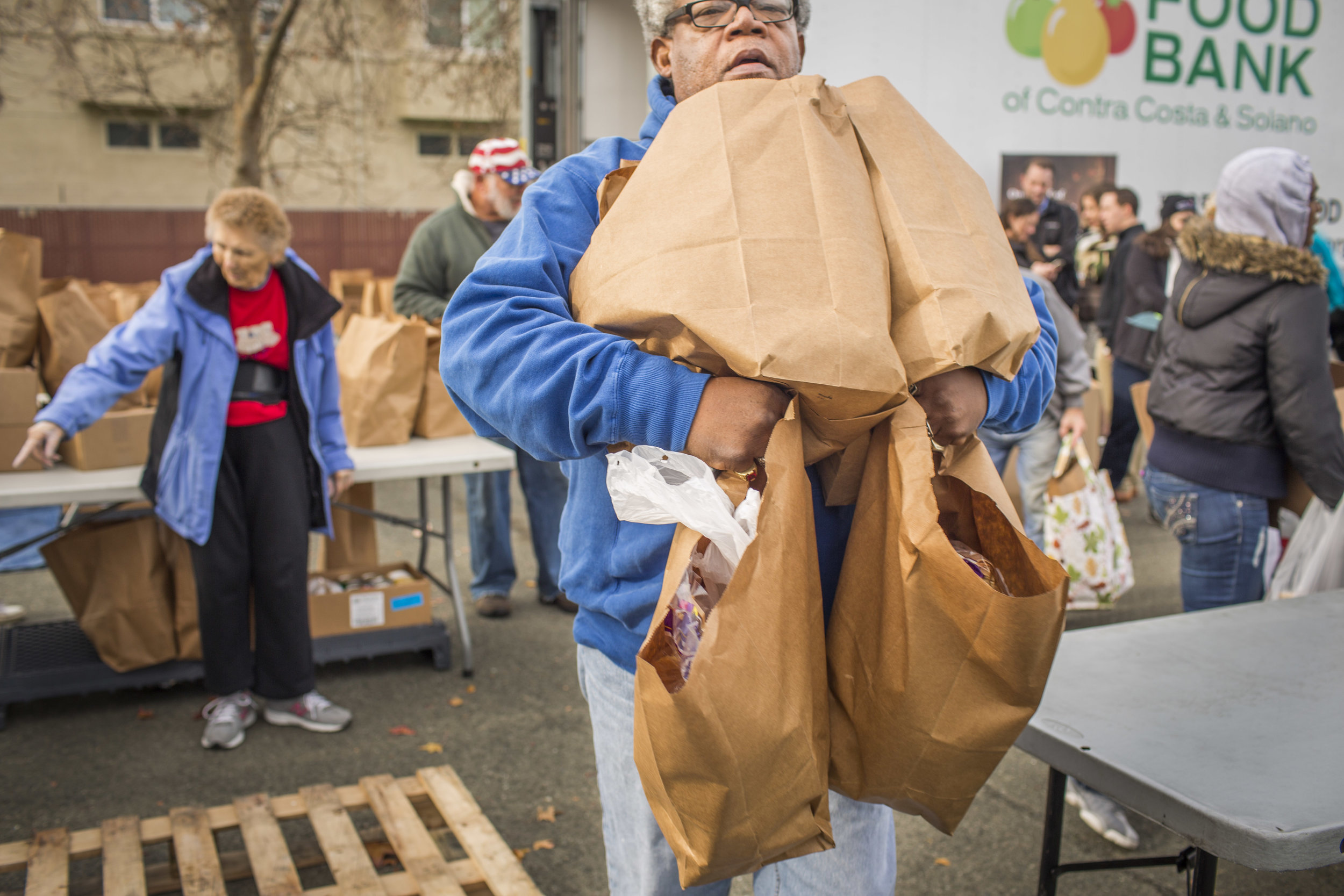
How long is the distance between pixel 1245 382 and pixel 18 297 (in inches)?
186

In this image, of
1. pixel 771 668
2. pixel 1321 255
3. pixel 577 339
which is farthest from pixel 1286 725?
pixel 1321 255

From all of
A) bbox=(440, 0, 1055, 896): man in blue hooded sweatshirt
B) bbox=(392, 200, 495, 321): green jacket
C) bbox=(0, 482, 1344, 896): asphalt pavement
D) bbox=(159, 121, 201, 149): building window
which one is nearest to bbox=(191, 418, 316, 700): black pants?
bbox=(0, 482, 1344, 896): asphalt pavement

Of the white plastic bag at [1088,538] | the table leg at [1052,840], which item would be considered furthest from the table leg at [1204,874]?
the white plastic bag at [1088,538]

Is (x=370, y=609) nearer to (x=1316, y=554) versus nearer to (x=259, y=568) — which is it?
(x=259, y=568)

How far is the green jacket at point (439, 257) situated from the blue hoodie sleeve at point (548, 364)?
3.62 meters

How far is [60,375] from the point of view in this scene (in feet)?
14.3

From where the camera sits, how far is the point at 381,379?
160 inches

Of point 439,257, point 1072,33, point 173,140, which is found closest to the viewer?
point 439,257

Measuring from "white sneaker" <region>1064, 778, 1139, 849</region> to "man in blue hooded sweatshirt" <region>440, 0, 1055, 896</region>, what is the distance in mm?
1716

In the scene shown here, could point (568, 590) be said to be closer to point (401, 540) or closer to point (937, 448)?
point (937, 448)

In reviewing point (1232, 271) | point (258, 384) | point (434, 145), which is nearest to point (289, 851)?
point (258, 384)

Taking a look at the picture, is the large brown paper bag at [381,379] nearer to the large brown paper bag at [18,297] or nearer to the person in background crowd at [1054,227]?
the large brown paper bag at [18,297]

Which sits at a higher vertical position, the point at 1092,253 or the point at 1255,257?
the point at 1092,253

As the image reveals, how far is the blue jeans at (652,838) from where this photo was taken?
132 cm
